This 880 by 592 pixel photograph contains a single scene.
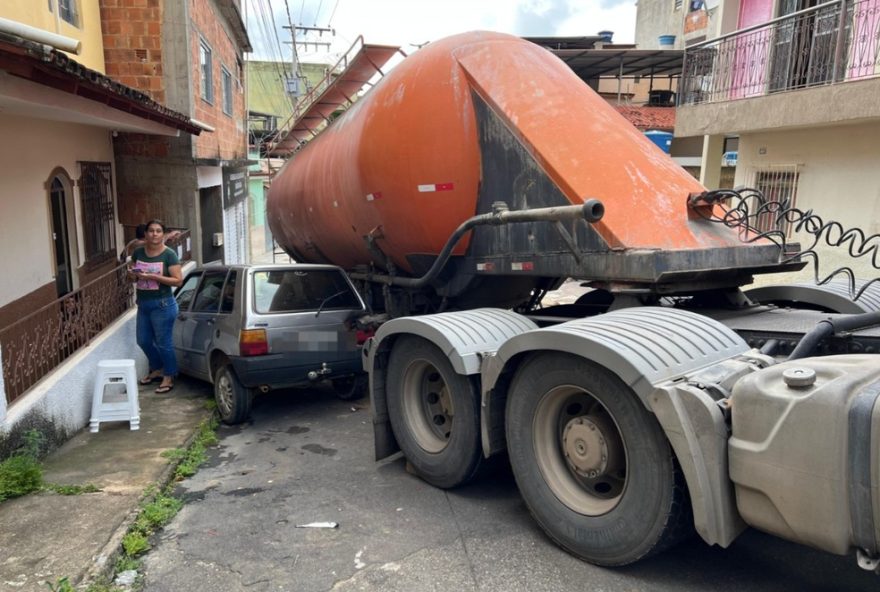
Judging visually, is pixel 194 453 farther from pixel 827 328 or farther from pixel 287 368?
pixel 827 328

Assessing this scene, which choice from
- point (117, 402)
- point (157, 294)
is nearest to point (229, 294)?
point (157, 294)

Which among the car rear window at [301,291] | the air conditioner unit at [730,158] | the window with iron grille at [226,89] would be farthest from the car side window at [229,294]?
the air conditioner unit at [730,158]

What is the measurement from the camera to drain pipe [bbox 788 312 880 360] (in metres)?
3.09

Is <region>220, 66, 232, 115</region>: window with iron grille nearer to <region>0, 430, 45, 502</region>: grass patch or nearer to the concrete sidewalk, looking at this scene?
the concrete sidewalk

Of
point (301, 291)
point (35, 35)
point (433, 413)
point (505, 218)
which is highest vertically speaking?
point (35, 35)

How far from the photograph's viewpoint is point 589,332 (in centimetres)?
321

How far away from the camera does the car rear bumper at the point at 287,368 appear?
18.9ft

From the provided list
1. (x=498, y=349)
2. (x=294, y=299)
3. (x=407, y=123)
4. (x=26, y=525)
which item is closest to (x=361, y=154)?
(x=407, y=123)

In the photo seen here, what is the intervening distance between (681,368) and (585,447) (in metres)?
0.72

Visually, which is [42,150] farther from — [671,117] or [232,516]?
[671,117]

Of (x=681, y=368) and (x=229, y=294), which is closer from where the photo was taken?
(x=681, y=368)

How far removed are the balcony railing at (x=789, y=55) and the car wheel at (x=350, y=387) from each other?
6.97 meters

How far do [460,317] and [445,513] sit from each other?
127 cm

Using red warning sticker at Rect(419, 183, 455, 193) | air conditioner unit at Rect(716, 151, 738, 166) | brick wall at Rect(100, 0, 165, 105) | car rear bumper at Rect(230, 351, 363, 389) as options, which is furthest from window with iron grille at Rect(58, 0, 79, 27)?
air conditioner unit at Rect(716, 151, 738, 166)
